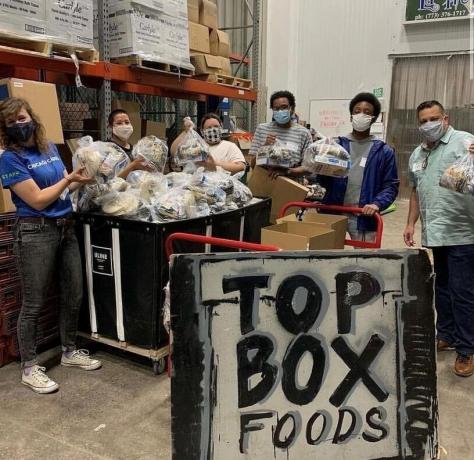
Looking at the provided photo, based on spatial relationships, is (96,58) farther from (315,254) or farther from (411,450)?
(411,450)

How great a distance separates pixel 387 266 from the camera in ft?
5.63

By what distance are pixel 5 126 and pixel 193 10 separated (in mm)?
3445

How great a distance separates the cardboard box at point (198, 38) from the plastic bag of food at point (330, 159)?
9.00 ft

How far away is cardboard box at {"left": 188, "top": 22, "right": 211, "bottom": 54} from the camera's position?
5281mm

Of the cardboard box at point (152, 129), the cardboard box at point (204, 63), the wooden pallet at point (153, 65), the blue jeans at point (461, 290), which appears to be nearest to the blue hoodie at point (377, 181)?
the blue jeans at point (461, 290)

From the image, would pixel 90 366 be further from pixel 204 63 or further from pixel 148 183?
pixel 204 63

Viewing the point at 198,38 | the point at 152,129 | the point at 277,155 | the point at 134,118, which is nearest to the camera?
the point at 277,155

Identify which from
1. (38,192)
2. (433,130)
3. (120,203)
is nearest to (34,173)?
(38,192)

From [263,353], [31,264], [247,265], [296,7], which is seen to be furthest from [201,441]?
[296,7]

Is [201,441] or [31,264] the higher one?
[31,264]

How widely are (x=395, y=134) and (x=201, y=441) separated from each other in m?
9.47

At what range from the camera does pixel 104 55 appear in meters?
4.28

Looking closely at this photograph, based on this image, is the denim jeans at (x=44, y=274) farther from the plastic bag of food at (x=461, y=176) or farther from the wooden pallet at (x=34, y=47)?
the plastic bag of food at (x=461, y=176)

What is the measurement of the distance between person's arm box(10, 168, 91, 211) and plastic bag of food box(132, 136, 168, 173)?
2.43 ft
